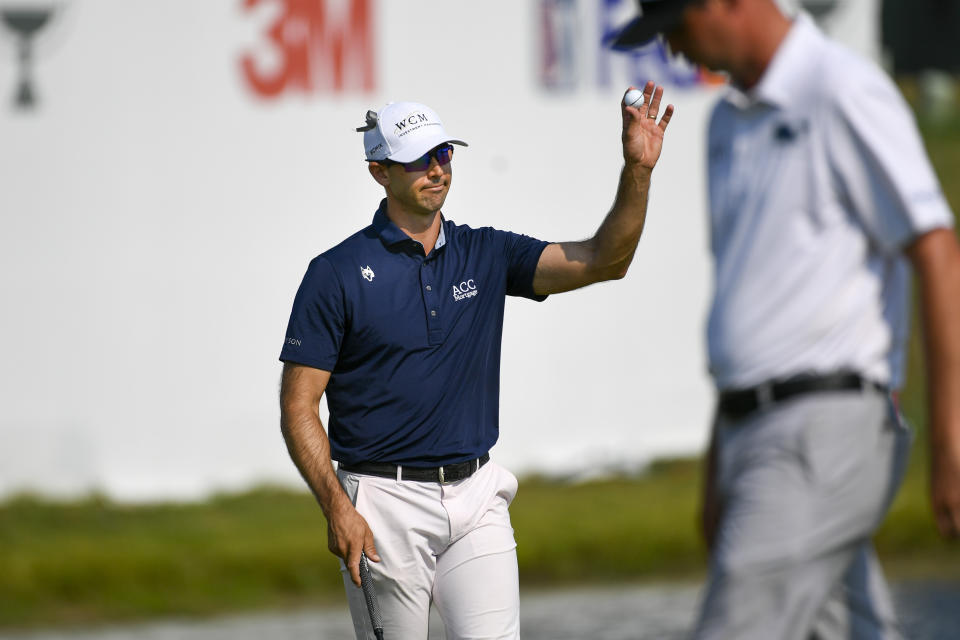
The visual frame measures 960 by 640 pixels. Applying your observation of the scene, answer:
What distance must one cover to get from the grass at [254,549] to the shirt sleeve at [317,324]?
13.9 ft

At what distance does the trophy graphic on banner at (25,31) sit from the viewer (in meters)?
9.40

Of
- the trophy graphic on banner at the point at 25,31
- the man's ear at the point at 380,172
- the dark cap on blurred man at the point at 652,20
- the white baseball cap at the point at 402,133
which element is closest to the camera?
the dark cap on blurred man at the point at 652,20

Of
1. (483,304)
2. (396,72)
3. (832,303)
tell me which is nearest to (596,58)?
(396,72)

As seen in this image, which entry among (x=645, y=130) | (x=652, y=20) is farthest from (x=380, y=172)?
(x=652, y=20)

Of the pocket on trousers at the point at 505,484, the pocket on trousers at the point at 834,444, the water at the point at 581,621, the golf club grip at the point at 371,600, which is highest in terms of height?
the pocket on trousers at the point at 834,444

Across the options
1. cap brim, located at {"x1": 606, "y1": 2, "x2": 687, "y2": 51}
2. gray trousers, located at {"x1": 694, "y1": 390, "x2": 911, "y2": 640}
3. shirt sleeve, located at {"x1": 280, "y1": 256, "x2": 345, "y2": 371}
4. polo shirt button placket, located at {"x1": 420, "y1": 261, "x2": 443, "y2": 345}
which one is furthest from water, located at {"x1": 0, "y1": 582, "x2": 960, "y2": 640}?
cap brim, located at {"x1": 606, "y1": 2, "x2": 687, "y2": 51}

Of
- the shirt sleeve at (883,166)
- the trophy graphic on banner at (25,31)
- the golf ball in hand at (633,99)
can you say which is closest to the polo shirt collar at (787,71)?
the shirt sleeve at (883,166)

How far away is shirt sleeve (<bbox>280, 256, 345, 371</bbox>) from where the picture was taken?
4051 mm

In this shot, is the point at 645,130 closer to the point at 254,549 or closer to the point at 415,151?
the point at 415,151

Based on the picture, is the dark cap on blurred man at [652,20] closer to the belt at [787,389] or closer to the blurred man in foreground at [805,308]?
the blurred man in foreground at [805,308]

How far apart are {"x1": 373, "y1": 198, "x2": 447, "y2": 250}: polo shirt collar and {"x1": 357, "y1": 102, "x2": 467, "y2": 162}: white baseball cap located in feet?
0.57

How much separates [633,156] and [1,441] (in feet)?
21.6

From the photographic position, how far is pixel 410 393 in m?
4.12

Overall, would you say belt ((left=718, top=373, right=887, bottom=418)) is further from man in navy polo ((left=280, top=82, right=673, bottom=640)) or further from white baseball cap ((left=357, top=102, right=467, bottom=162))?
white baseball cap ((left=357, top=102, right=467, bottom=162))
